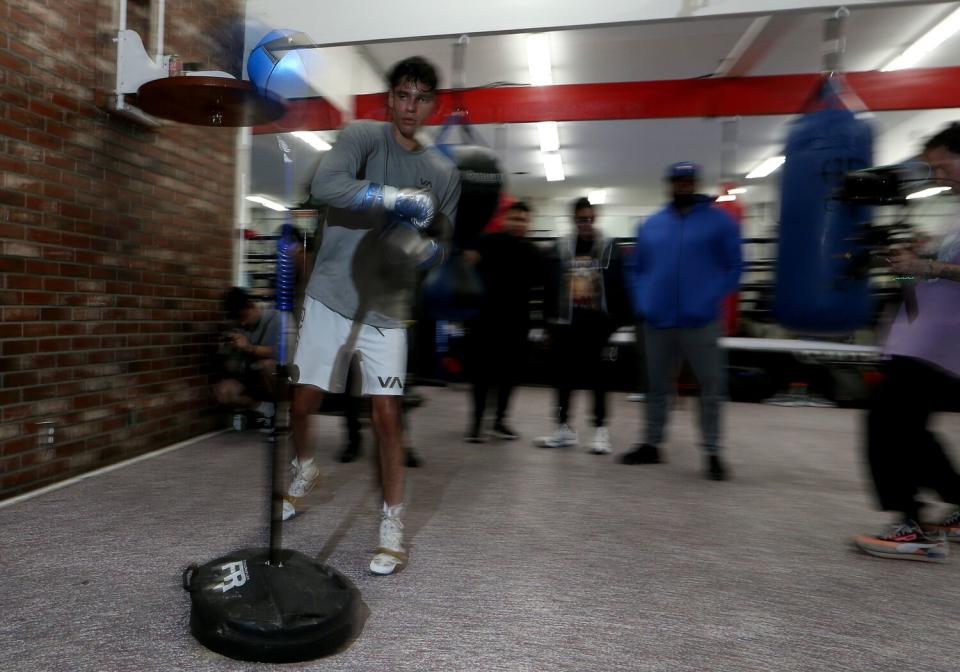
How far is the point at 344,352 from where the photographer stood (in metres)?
1.95

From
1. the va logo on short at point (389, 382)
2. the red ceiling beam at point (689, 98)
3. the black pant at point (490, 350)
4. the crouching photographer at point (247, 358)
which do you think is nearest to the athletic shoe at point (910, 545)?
the va logo on short at point (389, 382)

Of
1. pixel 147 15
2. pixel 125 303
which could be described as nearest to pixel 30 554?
pixel 125 303

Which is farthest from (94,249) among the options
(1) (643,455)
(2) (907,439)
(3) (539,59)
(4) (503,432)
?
(3) (539,59)

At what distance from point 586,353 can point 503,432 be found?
2.51 feet

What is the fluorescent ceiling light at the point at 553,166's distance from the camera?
10617mm

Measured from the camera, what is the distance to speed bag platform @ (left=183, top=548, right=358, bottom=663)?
53.7 inches

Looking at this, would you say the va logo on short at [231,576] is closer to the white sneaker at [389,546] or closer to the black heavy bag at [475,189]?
the white sneaker at [389,546]

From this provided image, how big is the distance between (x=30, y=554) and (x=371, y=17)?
9.76 ft

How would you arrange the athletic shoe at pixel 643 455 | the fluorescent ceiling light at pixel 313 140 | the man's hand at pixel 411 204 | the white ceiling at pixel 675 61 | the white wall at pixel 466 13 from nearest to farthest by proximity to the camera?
the fluorescent ceiling light at pixel 313 140, the man's hand at pixel 411 204, the white wall at pixel 466 13, the athletic shoe at pixel 643 455, the white ceiling at pixel 675 61

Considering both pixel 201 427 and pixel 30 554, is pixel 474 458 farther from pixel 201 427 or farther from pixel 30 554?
pixel 30 554

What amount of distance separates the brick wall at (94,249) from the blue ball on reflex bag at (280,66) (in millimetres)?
1404

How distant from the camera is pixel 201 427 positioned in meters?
3.66

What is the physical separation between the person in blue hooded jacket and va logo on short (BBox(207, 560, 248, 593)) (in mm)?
2314

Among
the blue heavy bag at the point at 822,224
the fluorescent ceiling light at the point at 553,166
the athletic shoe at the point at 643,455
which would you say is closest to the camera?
the blue heavy bag at the point at 822,224
